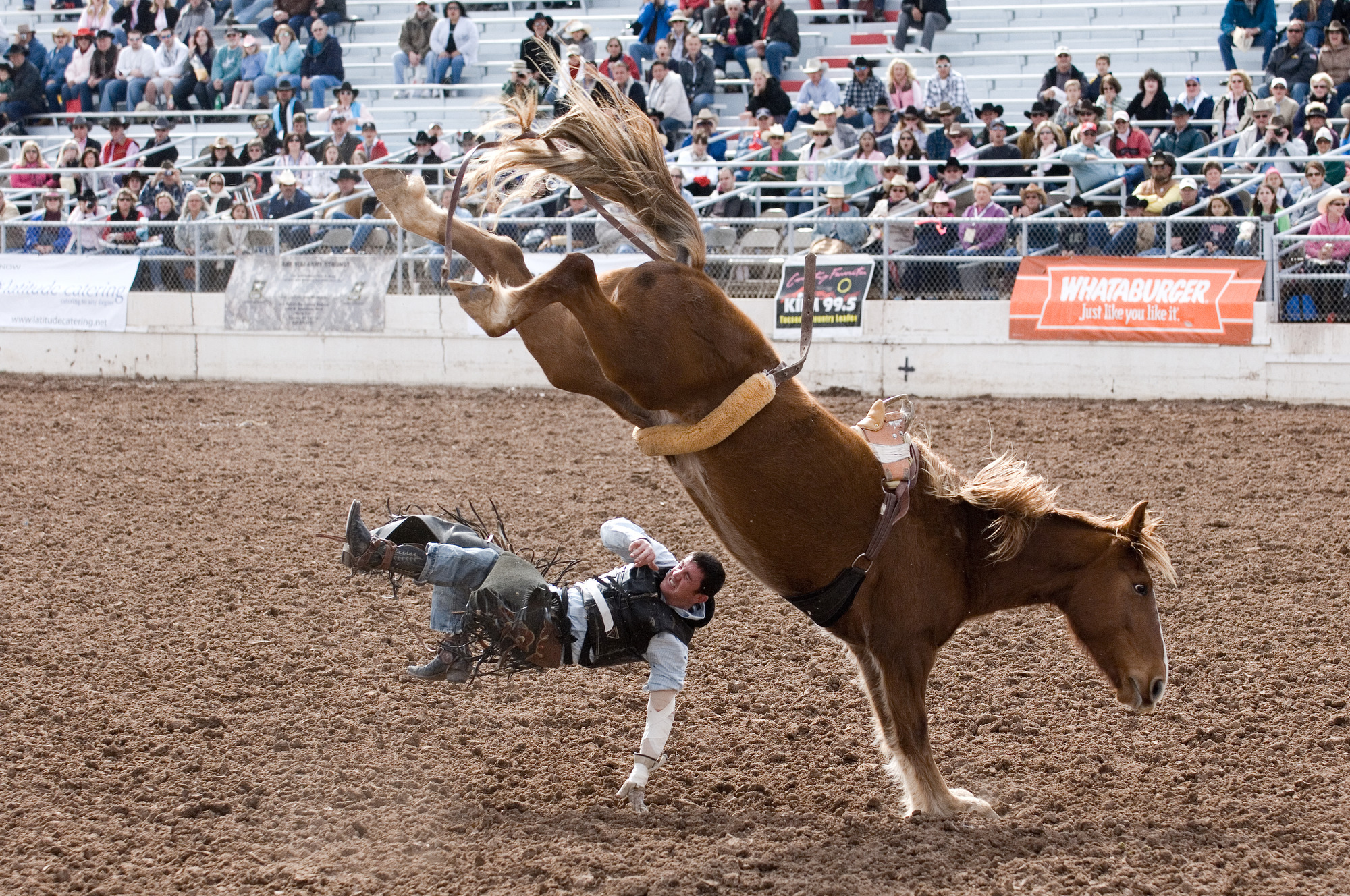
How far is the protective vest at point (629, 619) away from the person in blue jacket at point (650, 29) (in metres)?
15.4

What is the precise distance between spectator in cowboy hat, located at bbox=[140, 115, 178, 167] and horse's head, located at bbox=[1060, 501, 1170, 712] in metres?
17.2

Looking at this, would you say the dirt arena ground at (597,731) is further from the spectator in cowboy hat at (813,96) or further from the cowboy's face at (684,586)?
the spectator in cowboy hat at (813,96)

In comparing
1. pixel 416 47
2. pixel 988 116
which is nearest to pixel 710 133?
pixel 988 116

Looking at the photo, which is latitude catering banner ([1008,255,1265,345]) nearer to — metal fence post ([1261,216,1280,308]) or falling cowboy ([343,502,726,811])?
metal fence post ([1261,216,1280,308])

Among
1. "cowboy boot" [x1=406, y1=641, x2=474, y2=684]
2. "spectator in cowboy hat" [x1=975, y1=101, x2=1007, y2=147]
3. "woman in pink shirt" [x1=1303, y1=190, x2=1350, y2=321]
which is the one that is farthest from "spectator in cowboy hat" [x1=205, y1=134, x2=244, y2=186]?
"cowboy boot" [x1=406, y1=641, x2=474, y2=684]

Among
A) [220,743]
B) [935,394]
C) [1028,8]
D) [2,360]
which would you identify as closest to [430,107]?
[2,360]

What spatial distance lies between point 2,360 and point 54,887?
13929 millimetres

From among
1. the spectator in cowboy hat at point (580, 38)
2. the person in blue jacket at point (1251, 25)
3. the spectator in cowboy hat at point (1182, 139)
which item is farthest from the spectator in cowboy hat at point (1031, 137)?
the spectator in cowboy hat at point (580, 38)

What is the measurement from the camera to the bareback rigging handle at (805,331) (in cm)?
457

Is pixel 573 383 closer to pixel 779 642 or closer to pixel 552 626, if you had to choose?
pixel 552 626

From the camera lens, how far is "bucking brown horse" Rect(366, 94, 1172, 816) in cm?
449

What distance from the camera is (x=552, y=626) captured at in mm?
4652

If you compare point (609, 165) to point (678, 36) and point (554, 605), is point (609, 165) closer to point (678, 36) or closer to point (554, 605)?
point (554, 605)

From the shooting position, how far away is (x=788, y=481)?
14.9ft
